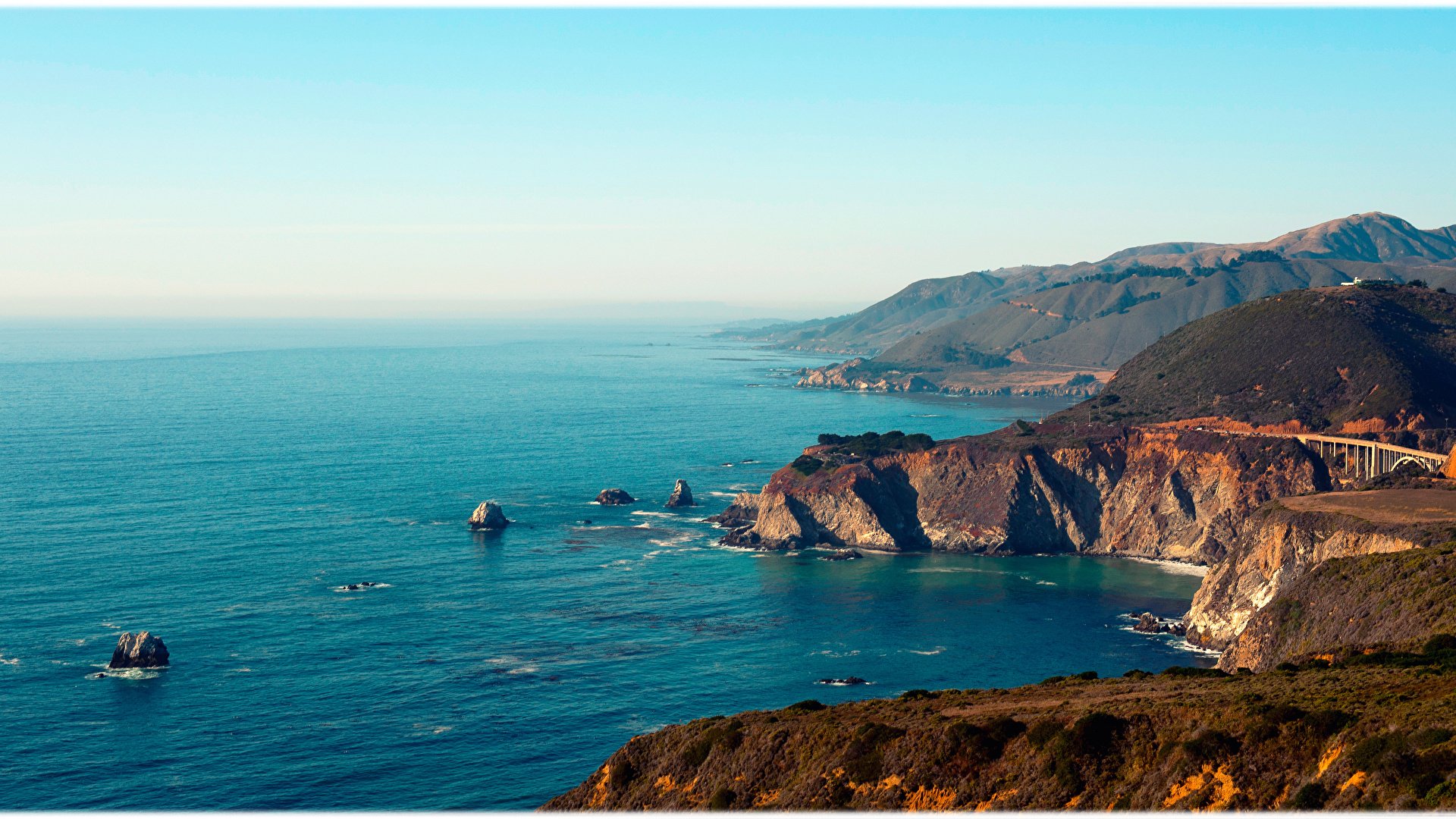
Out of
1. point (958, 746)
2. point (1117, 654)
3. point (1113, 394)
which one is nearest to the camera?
point (958, 746)

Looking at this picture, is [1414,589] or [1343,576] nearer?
[1414,589]

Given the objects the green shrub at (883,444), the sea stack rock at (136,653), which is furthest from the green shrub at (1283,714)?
the green shrub at (883,444)

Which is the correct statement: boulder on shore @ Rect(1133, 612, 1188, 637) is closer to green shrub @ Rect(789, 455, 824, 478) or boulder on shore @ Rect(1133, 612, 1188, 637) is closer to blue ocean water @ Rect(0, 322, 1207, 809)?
blue ocean water @ Rect(0, 322, 1207, 809)

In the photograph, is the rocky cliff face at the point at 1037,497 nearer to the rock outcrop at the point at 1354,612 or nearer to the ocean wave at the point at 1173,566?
the ocean wave at the point at 1173,566

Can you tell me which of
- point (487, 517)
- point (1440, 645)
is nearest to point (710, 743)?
point (1440, 645)

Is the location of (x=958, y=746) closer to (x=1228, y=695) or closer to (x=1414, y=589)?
(x=1228, y=695)

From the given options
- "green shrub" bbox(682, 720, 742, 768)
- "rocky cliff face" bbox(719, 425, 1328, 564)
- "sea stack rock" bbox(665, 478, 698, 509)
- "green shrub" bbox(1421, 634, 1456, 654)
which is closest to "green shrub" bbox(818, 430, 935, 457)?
"rocky cliff face" bbox(719, 425, 1328, 564)

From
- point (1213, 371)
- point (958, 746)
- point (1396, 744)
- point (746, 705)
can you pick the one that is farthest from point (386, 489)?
point (1396, 744)
